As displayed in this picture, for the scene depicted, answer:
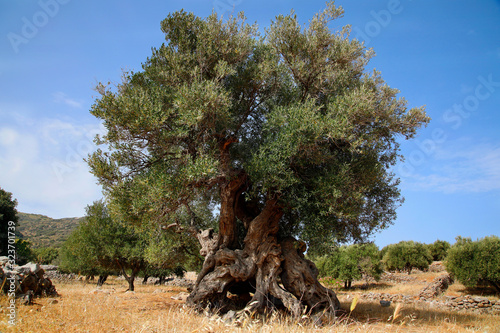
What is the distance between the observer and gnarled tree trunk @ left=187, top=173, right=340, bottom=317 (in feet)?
37.8

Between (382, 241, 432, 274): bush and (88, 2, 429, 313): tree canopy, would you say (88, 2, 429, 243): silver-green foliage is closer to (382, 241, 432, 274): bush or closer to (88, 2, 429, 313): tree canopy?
(88, 2, 429, 313): tree canopy

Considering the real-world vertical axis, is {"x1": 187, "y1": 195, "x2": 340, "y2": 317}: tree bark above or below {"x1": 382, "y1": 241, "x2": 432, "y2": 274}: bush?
above

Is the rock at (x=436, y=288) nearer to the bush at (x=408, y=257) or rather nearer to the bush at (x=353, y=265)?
the bush at (x=353, y=265)

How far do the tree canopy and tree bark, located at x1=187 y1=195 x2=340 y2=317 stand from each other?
6 cm

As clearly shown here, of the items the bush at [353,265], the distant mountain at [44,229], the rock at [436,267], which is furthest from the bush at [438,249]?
the distant mountain at [44,229]

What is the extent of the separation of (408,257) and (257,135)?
34.4m

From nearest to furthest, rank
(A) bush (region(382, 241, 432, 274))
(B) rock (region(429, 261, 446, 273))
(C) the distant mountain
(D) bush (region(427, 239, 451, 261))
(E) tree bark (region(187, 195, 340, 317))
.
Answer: (E) tree bark (region(187, 195, 340, 317)) < (B) rock (region(429, 261, 446, 273)) < (A) bush (region(382, 241, 432, 274)) < (D) bush (region(427, 239, 451, 261)) < (C) the distant mountain

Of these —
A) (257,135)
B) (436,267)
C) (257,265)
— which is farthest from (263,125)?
(436,267)

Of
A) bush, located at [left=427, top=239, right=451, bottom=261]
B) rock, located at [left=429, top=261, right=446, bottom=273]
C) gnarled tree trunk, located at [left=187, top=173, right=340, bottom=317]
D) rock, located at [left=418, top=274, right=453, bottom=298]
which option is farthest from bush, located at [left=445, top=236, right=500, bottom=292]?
bush, located at [left=427, top=239, right=451, bottom=261]

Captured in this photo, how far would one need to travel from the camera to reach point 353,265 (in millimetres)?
31641

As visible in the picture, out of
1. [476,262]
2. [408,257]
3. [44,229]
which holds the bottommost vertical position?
[408,257]

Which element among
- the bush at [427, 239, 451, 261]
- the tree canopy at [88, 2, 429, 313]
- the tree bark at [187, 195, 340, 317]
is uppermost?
the tree canopy at [88, 2, 429, 313]

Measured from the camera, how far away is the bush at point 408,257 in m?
37.3

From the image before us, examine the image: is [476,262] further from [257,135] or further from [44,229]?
[44,229]
